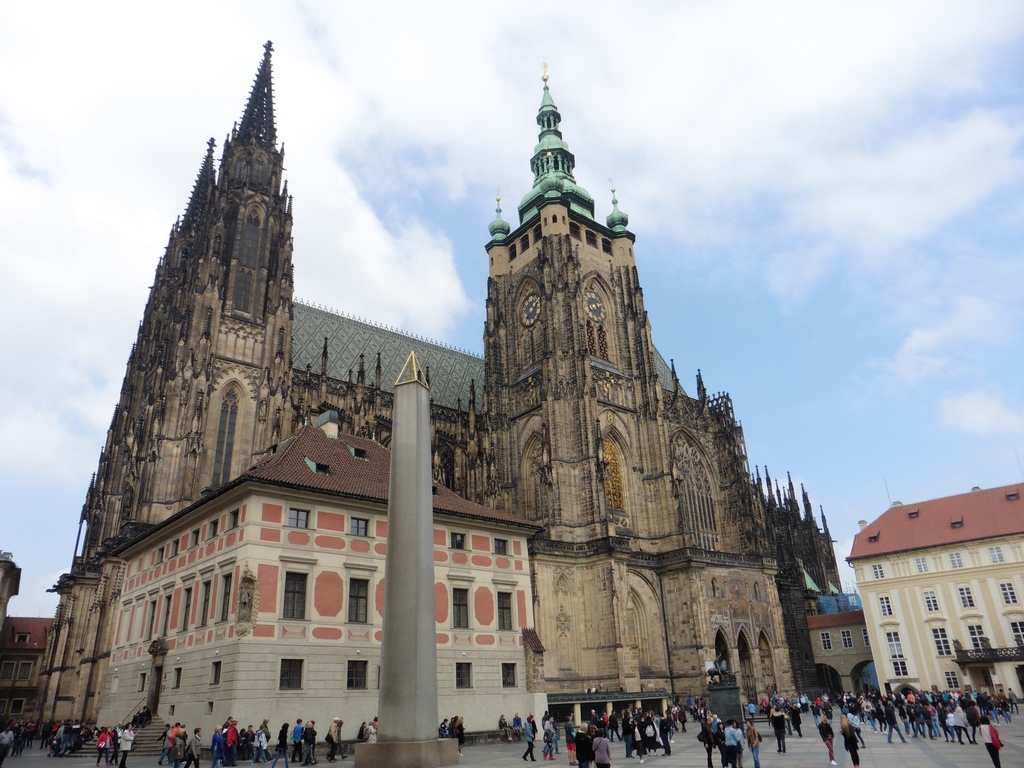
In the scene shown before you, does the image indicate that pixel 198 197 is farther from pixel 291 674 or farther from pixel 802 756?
pixel 802 756

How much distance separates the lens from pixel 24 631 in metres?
69.7

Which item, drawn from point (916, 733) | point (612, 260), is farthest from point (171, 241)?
point (916, 733)

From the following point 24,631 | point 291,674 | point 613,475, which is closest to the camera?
point 291,674

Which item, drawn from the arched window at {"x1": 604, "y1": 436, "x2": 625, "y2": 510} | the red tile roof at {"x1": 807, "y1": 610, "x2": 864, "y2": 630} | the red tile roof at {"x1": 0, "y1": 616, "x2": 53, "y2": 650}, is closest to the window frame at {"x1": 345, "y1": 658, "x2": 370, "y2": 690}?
the arched window at {"x1": 604, "y1": 436, "x2": 625, "y2": 510}

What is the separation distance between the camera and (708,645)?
143ft

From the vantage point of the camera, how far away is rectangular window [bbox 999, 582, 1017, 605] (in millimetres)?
44562

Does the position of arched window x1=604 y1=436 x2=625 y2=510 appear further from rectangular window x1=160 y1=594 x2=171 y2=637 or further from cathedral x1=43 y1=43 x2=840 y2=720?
rectangular window x1=160 y1=594 x2=171 y2=637

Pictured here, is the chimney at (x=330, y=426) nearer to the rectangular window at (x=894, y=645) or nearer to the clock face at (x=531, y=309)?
the clock face at (x=531, y=309)

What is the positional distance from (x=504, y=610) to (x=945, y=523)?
118 ft

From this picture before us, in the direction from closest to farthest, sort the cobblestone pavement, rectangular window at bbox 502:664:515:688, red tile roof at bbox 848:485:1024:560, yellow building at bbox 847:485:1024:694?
1. the cobblestone pavement
2. rectangular window at bbox 502:664:515:688
3. yellow building at bbox 847:485:1024:694
4. red tile roof at bbox 848:485:1024:560

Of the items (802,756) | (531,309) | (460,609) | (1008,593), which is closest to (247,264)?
(531,309)

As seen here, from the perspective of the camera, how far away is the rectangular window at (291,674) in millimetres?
23547

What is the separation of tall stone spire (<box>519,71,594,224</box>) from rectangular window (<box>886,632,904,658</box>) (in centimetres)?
3776

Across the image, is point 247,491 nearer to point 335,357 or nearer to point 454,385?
point 335,357
